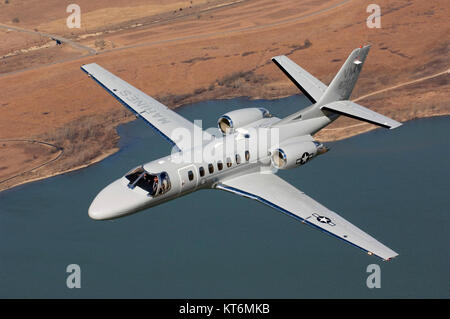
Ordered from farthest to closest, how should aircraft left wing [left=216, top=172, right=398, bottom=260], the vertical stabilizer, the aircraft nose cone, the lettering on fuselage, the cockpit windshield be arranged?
the lettering on fuselage < the vertical stabilizer < the cockpit windshield < the aircraft nose cone < aircraft left wing [left=216, top=172, right=398, bottom=260]

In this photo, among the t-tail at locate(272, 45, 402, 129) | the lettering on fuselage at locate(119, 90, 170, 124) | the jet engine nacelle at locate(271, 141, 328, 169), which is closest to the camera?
the jet engine nacelle at locate(271, 141, 328, 169)

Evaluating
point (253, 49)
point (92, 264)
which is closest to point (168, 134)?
point (92, 264)

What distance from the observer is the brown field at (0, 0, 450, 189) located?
A: 2911 inches

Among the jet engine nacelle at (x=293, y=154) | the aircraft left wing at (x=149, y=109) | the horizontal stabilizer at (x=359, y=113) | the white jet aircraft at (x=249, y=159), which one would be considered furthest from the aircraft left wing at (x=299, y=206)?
the horizontal stabilizer at (x=359, y=113)

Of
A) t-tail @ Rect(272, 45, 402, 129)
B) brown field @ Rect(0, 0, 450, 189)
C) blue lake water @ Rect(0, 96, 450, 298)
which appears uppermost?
brown field @ Rect(0, 0, 450, 189)

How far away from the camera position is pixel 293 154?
161ft

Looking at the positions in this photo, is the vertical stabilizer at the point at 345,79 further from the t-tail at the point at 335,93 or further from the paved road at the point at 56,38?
the paved road at the point at 56,38

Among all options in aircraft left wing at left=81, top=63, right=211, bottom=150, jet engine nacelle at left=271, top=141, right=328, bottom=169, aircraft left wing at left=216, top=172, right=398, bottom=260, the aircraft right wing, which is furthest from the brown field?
aircraft left wing at left=216, top=172, right=398, bottom=260

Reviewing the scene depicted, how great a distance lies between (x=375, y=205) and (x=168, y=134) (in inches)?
791

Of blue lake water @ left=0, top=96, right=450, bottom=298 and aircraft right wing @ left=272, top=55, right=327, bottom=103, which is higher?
aircraft right wing @ left=272, top=55, right=327, bottom=103

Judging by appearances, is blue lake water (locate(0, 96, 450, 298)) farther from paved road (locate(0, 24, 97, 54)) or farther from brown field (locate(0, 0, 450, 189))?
paved road (locate(0, 24, 97, 54))

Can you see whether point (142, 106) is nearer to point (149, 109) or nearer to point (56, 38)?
point (149, 109)

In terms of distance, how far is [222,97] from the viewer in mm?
81312

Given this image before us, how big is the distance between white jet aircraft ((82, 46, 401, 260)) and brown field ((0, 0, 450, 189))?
566 inches
